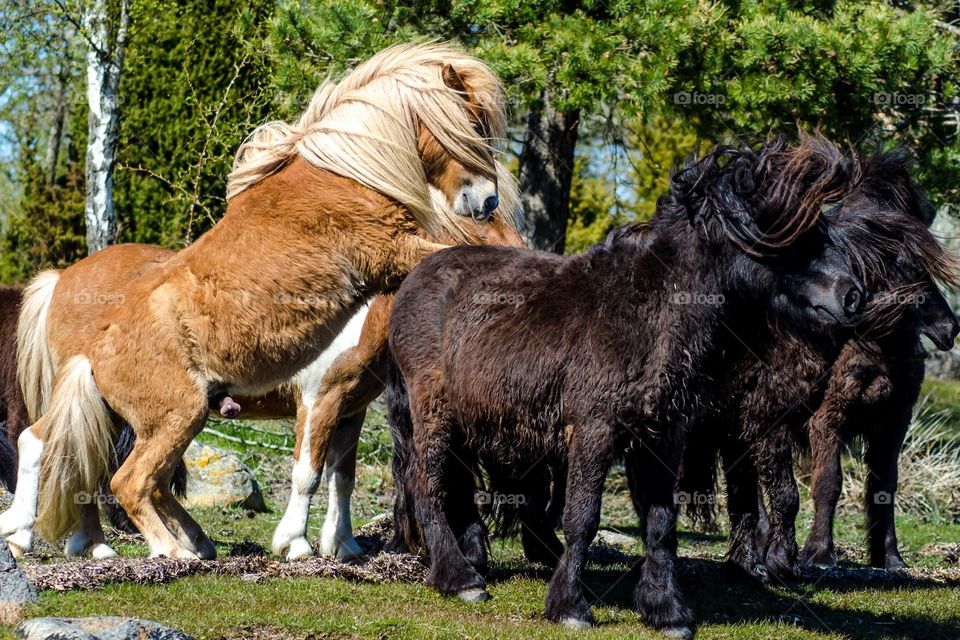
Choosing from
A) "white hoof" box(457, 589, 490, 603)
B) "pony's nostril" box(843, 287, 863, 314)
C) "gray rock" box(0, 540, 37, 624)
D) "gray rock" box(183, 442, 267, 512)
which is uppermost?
"pony's nostril" box(843, 287, 863, 314)

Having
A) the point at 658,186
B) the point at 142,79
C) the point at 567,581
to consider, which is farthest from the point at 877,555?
the point at 658,186

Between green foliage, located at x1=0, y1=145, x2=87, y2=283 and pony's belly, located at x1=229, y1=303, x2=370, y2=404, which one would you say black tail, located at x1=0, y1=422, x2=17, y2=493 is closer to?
pony's belly, located at x1=229, y1=303, x2=370, y2=404

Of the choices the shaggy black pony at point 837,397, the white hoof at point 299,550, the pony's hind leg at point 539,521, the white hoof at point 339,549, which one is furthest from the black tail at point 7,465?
the shaggy black pony at point 837,397

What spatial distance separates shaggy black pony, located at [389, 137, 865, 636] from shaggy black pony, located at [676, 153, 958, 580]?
918 mm

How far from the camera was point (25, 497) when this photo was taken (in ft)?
21.1

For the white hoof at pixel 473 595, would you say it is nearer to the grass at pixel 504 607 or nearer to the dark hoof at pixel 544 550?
the grass at pixel 504 607

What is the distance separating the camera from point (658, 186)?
20281 mm

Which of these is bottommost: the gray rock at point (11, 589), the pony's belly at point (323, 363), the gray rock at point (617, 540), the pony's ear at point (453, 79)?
the gray rock at point (617, 540)

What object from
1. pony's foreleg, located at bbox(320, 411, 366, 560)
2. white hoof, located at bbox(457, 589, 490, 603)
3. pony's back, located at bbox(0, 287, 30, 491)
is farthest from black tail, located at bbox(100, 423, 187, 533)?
white hoof, located at bbox(457, 589, 490, 603)

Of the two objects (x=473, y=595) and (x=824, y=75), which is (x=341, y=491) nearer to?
(x=473, y=595)

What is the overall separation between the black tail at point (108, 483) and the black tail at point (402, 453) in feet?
4.68

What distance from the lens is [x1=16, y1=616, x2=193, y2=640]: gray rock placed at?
4.15 metres

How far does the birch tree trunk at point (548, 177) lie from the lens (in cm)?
1212

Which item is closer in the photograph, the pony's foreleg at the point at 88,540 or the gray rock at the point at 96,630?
the gray rock at the point at 96,630
